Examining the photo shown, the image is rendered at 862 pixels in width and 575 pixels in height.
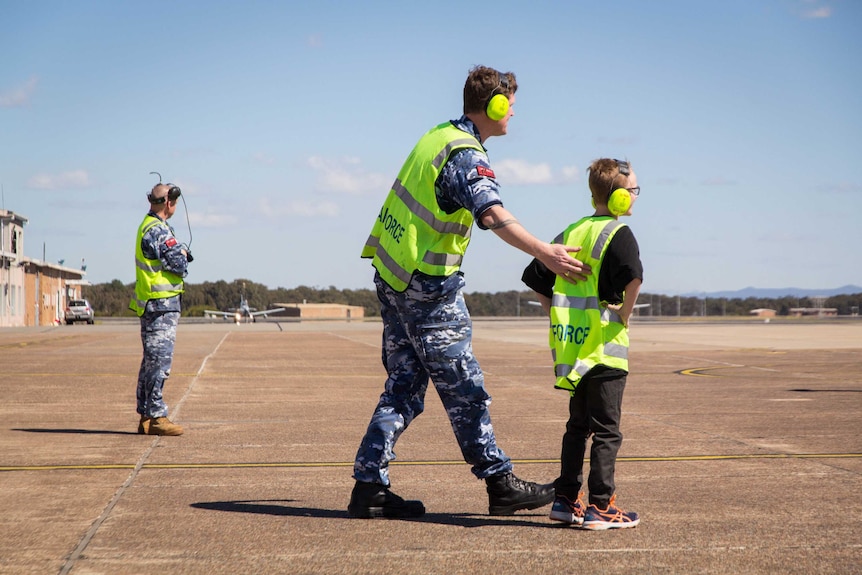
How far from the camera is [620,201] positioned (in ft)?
16.2

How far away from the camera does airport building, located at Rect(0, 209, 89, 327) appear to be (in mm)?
63750

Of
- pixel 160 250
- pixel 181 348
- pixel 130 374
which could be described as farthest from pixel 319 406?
pixel 181 348

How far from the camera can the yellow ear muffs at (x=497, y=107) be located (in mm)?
4941

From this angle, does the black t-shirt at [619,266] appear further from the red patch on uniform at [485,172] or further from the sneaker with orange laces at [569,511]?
the sneaker with orange laces at [569,511]

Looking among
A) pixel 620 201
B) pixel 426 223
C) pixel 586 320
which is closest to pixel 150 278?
pixel 426 223

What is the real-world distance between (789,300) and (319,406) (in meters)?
131

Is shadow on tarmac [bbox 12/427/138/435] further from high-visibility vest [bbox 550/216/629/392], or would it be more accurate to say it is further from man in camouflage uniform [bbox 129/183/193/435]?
high-visibility vest [bbox 550/216/629/392]

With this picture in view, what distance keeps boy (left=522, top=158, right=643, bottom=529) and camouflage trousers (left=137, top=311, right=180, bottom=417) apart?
4376 mm

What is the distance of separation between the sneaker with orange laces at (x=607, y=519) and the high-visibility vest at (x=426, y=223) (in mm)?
1375

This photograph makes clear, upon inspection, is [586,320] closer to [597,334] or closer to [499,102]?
[597,334]

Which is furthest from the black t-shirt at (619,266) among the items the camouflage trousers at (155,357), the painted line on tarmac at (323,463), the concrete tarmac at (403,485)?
the camouflage trousers at (155,357)

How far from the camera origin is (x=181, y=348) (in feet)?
81.3

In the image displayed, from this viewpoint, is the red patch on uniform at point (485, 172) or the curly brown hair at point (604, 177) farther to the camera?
the curly brown hair at point (604, 177)

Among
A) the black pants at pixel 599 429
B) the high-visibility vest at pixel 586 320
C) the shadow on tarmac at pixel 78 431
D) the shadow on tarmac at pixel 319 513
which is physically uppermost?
the high-visibility vest at pixel 586 320
